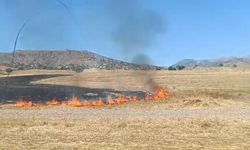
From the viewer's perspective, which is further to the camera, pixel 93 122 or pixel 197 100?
pixel 197 100

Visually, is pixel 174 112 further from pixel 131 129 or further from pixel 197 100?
pixel 131 129

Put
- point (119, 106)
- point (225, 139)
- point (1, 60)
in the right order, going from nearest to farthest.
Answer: point (225, 139) < point (119, 106) < point (1, 60)

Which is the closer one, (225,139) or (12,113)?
(225,139)

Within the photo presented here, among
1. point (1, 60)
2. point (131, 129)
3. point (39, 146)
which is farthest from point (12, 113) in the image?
point (1, 60)

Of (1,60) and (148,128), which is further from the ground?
(1,60)

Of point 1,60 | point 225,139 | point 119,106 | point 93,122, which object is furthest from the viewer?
point 1,60

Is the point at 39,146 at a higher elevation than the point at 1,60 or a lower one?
lower

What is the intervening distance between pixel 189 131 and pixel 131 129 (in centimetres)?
254

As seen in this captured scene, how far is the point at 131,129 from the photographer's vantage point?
81.6ft

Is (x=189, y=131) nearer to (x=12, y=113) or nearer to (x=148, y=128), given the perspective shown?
(x=148, y=128)

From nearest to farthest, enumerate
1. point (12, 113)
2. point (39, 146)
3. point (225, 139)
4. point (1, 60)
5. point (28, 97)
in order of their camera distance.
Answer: point (39, 146), point (225, 139), point (12, 113), point (28, 97), point (1, 60)

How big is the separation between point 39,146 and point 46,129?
482 centimetres

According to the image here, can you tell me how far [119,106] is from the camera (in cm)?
3988

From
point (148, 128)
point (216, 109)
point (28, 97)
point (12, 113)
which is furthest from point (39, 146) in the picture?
point (28, 97)
